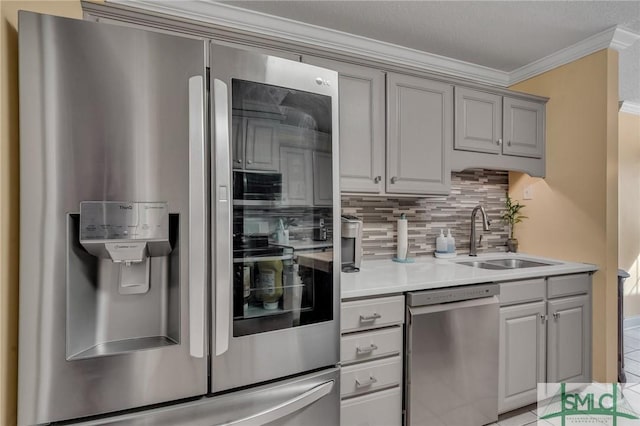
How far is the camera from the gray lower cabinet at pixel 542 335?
2105mm

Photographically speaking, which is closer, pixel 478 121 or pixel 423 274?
pixel 423 274

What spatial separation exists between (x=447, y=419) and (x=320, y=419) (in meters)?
0.87

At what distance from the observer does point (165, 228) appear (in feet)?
3.51

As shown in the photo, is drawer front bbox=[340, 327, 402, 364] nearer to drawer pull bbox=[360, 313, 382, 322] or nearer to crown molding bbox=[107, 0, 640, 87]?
drawer pull bbox=[360, 313, 382, 322]

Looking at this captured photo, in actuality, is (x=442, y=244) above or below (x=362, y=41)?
below

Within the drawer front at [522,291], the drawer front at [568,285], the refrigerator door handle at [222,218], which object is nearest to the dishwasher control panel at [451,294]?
the drawer front at [522,291]

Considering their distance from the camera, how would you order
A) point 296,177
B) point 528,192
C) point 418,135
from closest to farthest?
1. point 296,177
2. point 418,135
3. point 528,192

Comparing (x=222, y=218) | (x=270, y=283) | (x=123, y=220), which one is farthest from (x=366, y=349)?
(x=123, y=220)

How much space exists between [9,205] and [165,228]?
0.45 metres

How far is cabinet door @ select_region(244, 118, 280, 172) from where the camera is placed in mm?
1262

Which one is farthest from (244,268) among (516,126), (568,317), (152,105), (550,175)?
(550,175)

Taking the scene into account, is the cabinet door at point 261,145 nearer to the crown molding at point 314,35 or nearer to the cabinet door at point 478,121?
the crown molding at point 314,35

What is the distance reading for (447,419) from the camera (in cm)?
187

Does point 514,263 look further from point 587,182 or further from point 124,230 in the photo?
point 124,230
